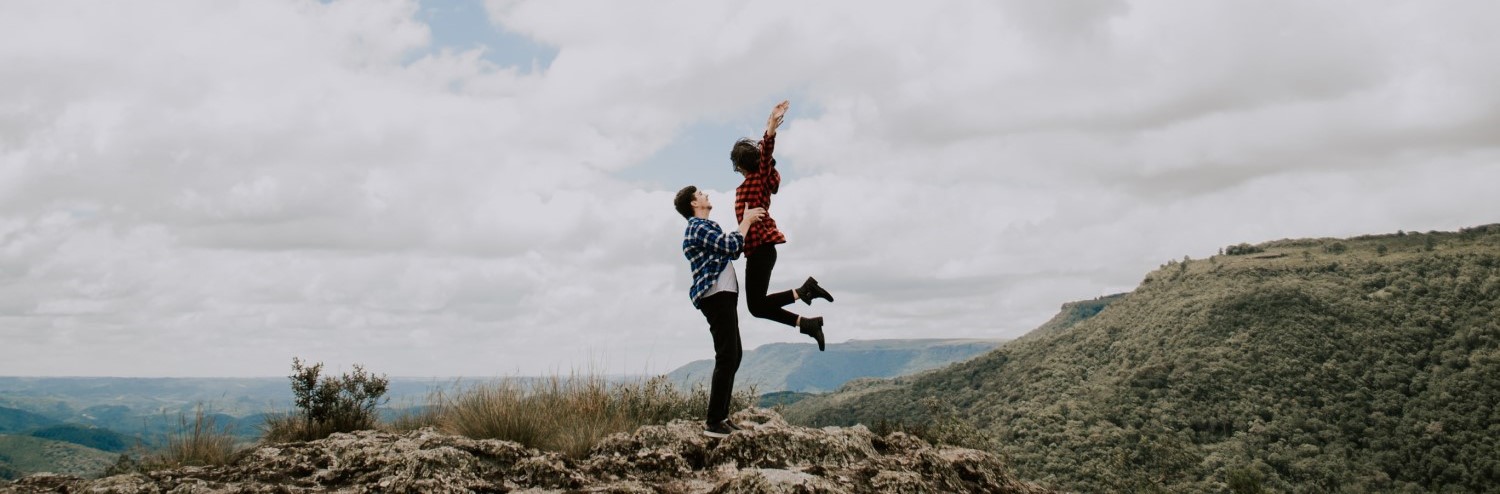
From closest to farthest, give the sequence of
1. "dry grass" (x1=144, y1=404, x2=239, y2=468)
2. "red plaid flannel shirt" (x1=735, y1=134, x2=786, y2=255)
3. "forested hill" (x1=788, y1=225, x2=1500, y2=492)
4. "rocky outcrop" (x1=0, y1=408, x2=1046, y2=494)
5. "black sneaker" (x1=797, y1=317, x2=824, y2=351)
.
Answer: "rocky outcrop" (x1=0, y1=408, x2=1046, y2=494) → "red plaid flannel shirt" (x1=735, y1=134, x2=786, y2=255) → "black sneaker" (x1=797, y1=317, x2=824, y2=351) → "dry grass" (x1=144, y1=404, x2=239, y2=468) → "forested hill" (x1=788, y1=225, x2=1500, y2=492)

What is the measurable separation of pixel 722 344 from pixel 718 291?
16.2 inches

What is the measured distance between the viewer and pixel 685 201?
21.8 feet

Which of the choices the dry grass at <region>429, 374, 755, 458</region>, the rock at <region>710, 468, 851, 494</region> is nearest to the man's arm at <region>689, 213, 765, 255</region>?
the dry grass at <region>429, 374, 755, 458</region>

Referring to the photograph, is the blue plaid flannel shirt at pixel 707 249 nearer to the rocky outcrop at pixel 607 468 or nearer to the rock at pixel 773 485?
the rocky outcrop at pixel 607 468

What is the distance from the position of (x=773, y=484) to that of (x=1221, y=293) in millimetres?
116272

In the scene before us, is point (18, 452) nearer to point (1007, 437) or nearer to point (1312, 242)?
point (1007, 437)

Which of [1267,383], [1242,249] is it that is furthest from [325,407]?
[1242,249]

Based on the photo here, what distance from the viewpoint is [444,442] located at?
5.16 m

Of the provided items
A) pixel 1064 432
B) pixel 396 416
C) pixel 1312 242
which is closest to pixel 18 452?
pixel 1064 432

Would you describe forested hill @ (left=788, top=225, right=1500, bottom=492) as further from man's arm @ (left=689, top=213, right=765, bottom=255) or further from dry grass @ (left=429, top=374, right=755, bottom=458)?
man's arm @ (left=689, top=213, right=765, bottom=255)

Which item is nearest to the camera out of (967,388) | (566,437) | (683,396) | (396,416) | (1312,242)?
(566,437)

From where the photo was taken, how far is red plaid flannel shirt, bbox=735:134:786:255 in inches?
251

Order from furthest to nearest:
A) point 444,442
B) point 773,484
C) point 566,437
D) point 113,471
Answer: point 113,471 < point 566,437 < point 444,442 < point 773,484

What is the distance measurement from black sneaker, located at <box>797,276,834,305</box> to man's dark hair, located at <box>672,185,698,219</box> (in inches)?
40.6
